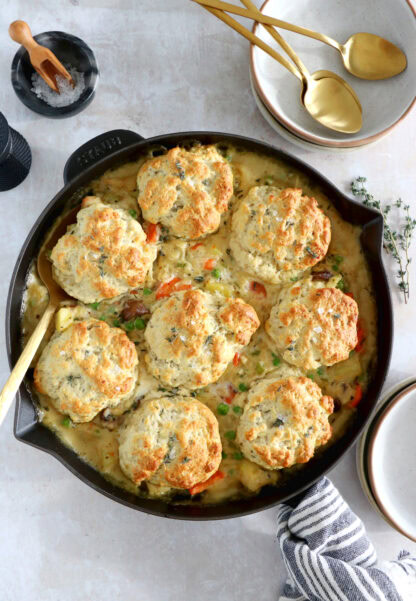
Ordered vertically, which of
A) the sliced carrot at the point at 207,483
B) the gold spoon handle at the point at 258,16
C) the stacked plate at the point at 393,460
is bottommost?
the sliced carrot at the point at 207,483

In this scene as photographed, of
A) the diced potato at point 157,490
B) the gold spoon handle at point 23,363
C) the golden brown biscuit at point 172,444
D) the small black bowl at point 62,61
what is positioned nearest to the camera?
the gold spoon handle at point 23,363

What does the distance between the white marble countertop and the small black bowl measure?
0.56 feet

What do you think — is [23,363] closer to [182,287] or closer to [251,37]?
[182,287]

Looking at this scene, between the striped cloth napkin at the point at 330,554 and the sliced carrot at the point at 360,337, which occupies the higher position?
the sliced carrot at the point at 360,337

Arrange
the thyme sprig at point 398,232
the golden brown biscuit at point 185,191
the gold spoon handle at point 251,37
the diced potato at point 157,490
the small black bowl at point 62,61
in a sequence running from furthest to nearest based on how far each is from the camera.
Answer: the thyme sprig at point 398,232 → the small black bowl at point 62,61 → the gold spoon handle at point 251,37 → the diced potato at point 157,490 → the golden brown biscuit at point 185,191

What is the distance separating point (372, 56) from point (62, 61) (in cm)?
196

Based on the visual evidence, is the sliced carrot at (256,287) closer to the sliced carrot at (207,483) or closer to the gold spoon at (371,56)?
the sliced carrot at (207,483)

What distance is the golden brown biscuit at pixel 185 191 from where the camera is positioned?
3395mm

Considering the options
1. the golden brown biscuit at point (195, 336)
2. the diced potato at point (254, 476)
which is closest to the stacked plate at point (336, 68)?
the golden brown biscuit at point (195, 336)

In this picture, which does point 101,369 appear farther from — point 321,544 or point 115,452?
point 321,544

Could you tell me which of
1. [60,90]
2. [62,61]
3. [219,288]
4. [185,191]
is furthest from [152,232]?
[62,61]

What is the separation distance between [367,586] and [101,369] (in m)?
2.02

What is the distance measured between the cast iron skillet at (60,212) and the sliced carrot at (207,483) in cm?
12

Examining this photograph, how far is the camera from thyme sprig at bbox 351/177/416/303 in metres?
4.00
